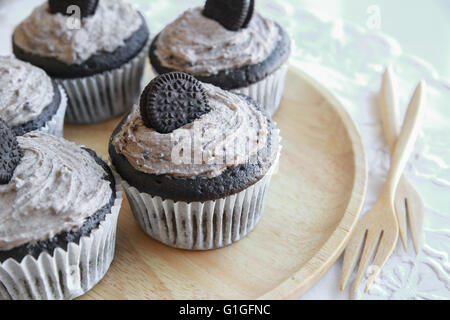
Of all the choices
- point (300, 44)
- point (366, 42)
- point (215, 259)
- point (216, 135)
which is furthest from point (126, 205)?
point (366, 42)

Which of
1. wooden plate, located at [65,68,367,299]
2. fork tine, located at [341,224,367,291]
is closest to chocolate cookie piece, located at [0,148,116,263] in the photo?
wooden plate, located at [65,68,367,299]

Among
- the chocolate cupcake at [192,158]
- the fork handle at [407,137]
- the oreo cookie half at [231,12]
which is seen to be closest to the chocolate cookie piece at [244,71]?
the oreo cookie half at [231,12]

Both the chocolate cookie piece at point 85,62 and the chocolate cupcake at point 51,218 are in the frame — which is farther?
the chocolate cookie piece at point 85,62

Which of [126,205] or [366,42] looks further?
[366,42]

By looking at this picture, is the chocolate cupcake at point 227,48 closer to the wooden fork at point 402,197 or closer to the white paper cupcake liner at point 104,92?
the white paper cupcake liner at point 104,92

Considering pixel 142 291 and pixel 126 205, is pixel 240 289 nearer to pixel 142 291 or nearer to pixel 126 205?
pixel 142 291

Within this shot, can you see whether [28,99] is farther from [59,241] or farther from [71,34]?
[59,241]

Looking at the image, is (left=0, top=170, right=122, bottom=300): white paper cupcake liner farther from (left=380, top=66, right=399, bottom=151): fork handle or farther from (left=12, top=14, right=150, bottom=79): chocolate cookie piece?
(left=380, top=66, right=399, bottom=151): fork handle
